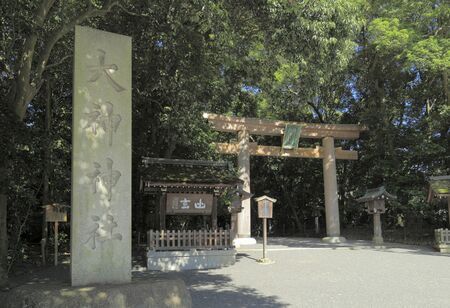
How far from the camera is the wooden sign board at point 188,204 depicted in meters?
13.0

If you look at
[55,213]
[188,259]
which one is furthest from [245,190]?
[55,213]

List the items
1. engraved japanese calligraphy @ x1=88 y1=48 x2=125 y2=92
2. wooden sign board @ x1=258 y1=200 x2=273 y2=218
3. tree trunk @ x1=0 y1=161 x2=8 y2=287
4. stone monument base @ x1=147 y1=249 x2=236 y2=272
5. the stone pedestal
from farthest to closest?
the stone pedestal, wooden sign board @ x1=258 y1=200 x2=273 y2=218, stone monument base @ x1=147 y1=249 x2=236 y2=272, tree trunk @ x1=0 y1=161 x2=8 y2=287, engraved japanese calligraphy @ x1=88 y1=48 x2=125 y2=92

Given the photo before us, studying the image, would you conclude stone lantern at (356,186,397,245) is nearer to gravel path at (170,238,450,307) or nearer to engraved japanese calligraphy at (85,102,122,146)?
gravel path at (170,238,450,307)

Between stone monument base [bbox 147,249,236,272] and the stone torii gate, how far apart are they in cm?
615

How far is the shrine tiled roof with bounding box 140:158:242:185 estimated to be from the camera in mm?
12758

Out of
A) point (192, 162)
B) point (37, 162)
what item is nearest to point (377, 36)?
point (192, 162)

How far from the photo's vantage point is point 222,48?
10305mm

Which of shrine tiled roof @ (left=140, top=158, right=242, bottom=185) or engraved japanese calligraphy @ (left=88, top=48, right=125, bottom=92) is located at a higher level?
engraved japanese calligraphy @ (left=88, top=48, right=125, bottom=92)

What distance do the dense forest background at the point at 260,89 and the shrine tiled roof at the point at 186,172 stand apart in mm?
1609

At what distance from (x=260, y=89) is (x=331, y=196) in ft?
20.2

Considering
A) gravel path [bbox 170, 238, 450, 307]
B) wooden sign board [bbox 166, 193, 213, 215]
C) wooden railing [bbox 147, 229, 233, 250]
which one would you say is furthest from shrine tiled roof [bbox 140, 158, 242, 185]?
gravel path [bbox 170, 238, 450, 307]

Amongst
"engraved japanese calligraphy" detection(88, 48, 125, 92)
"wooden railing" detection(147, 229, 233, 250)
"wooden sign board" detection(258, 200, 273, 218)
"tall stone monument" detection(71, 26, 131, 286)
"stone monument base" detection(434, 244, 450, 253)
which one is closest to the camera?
"tall stone monument" detection(71, 26, 131, 286)

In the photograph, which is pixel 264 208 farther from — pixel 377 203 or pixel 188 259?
pixel 377 203

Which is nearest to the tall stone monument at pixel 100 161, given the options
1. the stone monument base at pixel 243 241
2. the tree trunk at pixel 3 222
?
the tree trunk at pixel 3 222
